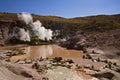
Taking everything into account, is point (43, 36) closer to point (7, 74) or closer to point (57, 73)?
point (57, 73)

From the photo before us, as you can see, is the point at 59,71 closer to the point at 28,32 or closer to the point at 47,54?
the point at 47,54

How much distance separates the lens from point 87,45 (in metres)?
38.3

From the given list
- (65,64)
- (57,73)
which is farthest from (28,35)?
(57,73)

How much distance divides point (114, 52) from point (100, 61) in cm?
567

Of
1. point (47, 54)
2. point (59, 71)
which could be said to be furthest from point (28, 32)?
point (59, 71)

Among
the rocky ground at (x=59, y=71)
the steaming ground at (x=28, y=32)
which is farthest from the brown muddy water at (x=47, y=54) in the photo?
the steaming ground at (x=28, y=32)

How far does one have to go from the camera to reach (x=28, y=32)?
156 ft

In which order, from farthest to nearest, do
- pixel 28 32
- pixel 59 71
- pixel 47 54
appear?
pixel 28 32, pixel 47 54, pixel 59 71

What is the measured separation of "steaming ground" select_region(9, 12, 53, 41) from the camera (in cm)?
4609

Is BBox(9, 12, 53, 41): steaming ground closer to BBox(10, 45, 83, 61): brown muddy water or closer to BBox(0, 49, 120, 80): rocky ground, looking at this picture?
BBox(10, 45, 83, 61): brown muddy water

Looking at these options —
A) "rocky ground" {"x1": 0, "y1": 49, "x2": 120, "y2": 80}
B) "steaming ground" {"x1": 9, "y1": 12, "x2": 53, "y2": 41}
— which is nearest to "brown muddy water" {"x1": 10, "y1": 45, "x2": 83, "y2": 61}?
"rocky ground" {"x1": 0, "y1": 49, "x2": 120, "y2": 80}

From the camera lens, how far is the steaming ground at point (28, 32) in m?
46.1

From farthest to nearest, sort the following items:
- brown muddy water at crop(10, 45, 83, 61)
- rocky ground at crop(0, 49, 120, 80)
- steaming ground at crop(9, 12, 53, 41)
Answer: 1. steaming ground at crop(9, 12, 53, 41)
2. brown muddy water at crop(10, 45, 83, 61)
3. rocky ground at crop(0, 49, 120, 80)

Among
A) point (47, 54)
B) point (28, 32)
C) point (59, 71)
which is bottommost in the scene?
point (59, 71)
